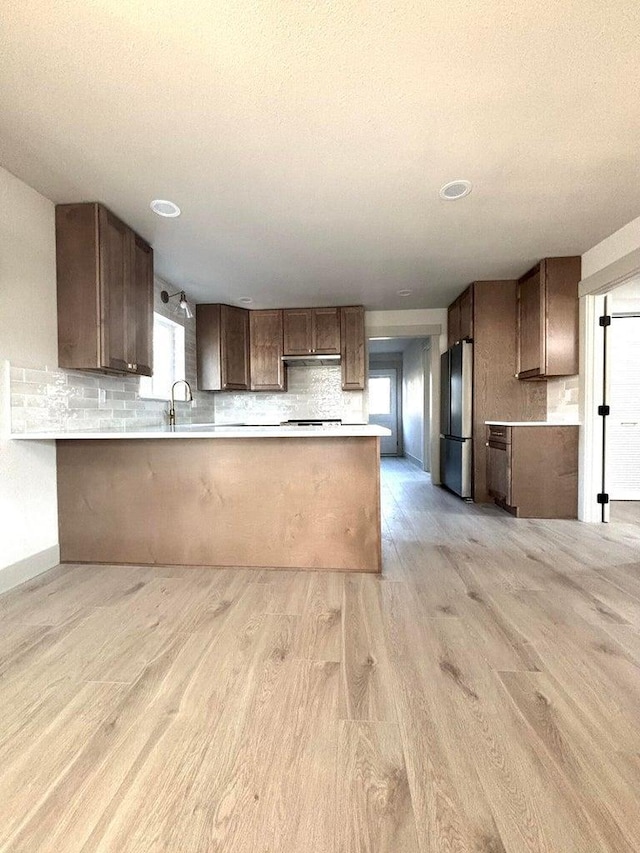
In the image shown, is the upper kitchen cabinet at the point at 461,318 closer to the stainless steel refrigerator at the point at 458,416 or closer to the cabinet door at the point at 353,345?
the stainless steel refrigerator at the point at 458,416

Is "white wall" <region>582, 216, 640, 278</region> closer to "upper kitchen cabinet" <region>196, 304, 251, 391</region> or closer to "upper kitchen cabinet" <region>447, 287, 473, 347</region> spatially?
"upper kitchen cabinet" <region>447, 287, 473, 347</region>

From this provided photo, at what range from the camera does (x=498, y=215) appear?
2.64m

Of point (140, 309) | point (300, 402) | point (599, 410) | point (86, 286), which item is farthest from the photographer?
point (300, 402)

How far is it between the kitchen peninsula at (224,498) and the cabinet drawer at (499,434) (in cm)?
188

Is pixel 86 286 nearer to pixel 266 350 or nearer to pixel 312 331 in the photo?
pixel 266 350

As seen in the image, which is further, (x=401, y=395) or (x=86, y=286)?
(x=401, y=395)

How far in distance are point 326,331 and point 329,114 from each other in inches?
123

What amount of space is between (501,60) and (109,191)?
6.93ft

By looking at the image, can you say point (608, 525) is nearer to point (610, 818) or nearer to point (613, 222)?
point (613, 222)

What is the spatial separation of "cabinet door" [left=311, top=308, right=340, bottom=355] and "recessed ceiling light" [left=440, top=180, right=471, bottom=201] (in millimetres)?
2491

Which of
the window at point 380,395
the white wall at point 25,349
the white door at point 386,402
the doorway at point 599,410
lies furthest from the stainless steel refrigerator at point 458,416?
the window at point 380,395

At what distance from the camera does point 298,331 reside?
4.86 m

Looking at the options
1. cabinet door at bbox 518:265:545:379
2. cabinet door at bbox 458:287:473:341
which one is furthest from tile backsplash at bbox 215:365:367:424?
cabinet door at bbox 518:265:545:379

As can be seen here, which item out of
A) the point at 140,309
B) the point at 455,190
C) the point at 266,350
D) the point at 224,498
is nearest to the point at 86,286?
the point at 140,309
